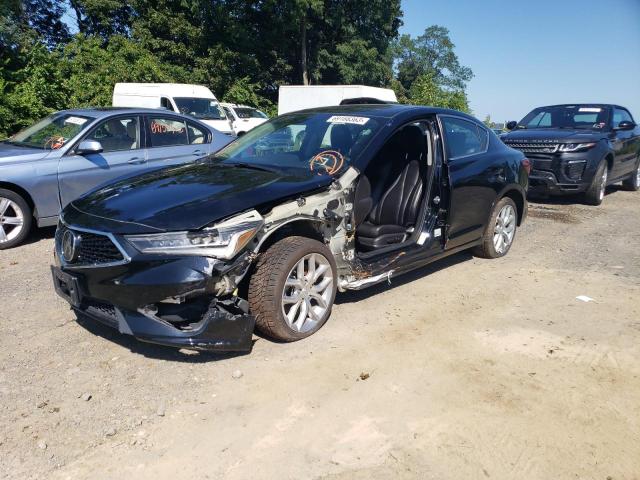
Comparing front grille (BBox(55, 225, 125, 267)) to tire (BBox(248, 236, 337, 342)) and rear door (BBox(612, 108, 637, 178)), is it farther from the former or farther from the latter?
rear door (BBox(612, 108, 637, 178))

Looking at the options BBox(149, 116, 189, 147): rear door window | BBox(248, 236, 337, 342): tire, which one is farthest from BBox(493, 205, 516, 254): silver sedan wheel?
BBox(149, 116, 189, 147): rear door window

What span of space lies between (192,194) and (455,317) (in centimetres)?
233

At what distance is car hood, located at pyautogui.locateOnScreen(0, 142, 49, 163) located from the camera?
19.9 ft

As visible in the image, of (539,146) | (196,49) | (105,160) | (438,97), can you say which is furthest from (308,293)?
(196,49)

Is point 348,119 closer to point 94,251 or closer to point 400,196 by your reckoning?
point 400,196

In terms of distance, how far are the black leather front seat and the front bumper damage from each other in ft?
5.63

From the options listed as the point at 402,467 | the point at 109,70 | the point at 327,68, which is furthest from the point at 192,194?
the point at 327,68

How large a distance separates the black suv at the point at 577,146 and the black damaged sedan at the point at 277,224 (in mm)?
4195

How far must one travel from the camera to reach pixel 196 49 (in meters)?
29.1

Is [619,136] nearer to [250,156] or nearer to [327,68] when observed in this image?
[250,156]

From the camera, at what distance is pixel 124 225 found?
3.25 metres

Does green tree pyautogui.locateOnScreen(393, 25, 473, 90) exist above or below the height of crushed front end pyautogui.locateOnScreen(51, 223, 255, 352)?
above

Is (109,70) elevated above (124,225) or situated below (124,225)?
above

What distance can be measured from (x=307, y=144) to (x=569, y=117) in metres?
7.82
